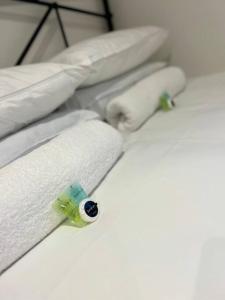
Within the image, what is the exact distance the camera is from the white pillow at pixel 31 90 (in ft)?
2.62

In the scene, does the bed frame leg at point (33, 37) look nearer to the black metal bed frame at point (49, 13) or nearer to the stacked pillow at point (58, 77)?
the black metal bed frame at point (49, 13)

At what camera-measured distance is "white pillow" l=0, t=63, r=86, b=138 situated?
798mm

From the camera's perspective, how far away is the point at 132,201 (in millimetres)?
753

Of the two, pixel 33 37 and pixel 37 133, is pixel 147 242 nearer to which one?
pixel 37 133

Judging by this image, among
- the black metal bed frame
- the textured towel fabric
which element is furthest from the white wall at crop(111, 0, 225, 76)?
the textured towel fabric

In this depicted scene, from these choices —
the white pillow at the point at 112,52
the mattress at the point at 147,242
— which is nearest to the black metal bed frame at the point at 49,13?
the white pillow at the point at 112,52

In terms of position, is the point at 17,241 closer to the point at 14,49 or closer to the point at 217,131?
the point at 217,131

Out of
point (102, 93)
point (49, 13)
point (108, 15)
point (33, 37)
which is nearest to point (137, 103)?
point (102, 93)

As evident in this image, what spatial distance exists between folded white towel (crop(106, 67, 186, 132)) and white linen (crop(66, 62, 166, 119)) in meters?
0.05

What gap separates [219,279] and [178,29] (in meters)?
1.69

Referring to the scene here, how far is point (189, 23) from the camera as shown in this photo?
1835 millimetres

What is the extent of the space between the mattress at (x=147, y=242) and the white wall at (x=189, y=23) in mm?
1055

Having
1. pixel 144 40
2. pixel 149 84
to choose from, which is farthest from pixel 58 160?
pixel 144 40

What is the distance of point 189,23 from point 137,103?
2.89ft
